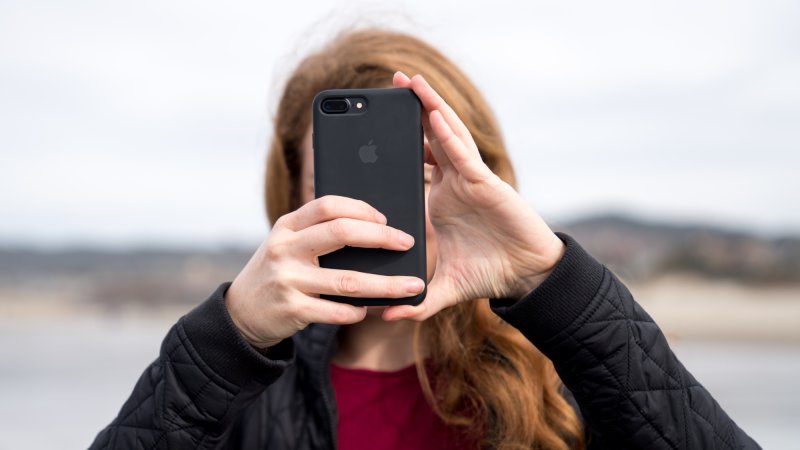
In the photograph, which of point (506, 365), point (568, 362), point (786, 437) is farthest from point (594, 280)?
point (786, 437)

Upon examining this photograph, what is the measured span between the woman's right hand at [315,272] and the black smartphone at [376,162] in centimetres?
6

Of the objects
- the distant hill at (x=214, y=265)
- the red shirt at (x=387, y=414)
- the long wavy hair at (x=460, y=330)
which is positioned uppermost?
the long wavy hair at (x=460, y=330)

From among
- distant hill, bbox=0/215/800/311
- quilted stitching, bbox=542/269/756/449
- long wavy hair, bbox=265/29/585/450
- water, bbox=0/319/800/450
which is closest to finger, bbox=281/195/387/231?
quilted stitching, bbox=542/269/756/449

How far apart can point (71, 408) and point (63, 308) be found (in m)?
27.9

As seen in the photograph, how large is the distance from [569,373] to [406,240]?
1.64ft

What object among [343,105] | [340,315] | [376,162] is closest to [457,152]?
[376,162]

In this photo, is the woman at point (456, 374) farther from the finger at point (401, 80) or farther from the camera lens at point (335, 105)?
the camera lens at point (335, 105)

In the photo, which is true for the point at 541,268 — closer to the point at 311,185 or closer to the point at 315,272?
the point at 315,272

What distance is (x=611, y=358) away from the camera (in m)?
1.68

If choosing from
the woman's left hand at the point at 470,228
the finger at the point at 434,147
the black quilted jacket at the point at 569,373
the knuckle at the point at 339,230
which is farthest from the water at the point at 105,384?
the knuckle at the point at 339,230

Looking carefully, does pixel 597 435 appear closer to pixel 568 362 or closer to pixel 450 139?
pixel 568 362

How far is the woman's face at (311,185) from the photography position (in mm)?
1982

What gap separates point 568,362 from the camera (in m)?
1.71

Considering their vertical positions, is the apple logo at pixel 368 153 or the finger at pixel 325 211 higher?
the apple logo at pixel 368 153
